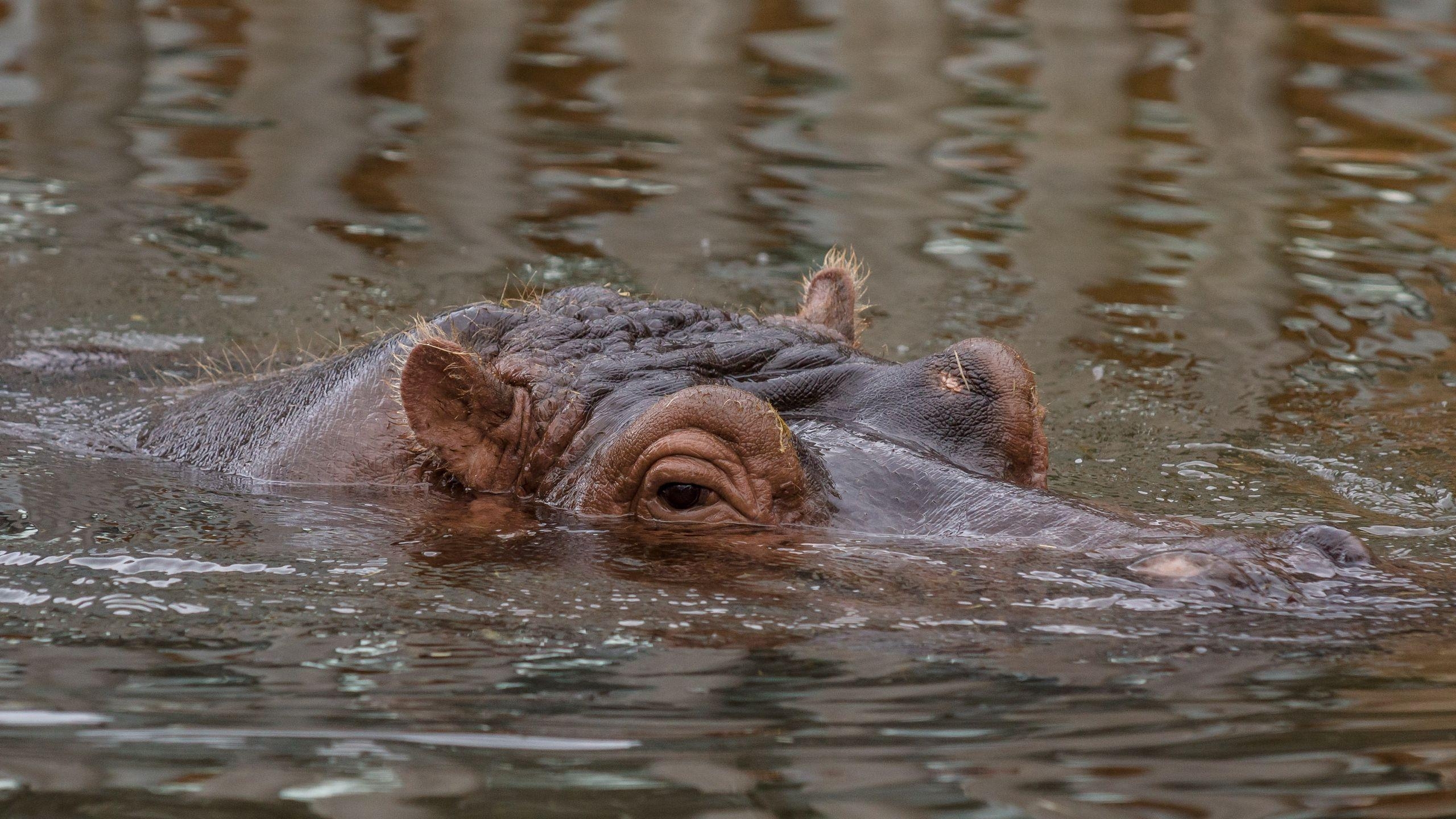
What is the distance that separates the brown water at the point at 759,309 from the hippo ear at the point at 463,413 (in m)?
0.20

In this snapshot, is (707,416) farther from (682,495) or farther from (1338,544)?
(1338,544)

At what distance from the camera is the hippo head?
470 cm

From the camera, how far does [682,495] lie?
4.87 meters

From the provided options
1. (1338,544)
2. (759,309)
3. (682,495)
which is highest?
(1338,544)

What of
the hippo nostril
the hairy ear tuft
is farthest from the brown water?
the hairy ear tuft

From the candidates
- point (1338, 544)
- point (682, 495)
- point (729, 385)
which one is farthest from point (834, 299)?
point (1338, 544)

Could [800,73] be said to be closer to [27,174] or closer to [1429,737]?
[27,174]

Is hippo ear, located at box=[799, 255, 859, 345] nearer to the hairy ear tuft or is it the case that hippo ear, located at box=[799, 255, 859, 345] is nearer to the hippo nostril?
the hairy ear tuft

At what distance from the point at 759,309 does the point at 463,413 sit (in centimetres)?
320

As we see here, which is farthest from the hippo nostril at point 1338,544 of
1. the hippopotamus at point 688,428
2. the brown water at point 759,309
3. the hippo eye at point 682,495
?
the hippo eye at point 682,495

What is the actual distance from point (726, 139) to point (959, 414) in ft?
28.9

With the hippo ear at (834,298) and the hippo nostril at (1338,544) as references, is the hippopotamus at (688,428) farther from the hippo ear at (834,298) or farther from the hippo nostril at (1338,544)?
the hippo ear at (834,298)

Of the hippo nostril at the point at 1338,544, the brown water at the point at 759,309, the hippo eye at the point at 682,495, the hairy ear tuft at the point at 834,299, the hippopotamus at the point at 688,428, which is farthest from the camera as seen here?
the hairy ear tuft at the point at 834,299

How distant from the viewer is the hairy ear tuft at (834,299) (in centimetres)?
611
